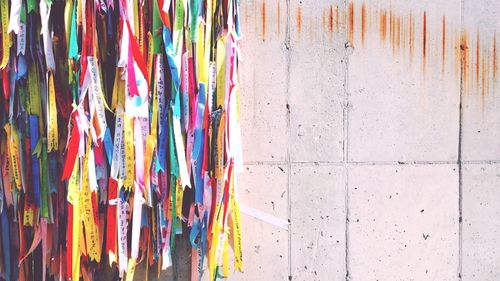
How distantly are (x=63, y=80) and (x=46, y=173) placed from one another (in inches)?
13.2

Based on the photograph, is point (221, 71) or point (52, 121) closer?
point (52, 121)

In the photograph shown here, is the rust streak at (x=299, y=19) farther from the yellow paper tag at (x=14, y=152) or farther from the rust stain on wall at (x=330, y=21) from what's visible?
the yellow paper tag at (x=14, y=152)

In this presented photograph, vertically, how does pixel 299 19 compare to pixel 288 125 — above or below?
above

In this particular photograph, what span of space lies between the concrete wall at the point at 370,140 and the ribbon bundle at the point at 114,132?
176mm

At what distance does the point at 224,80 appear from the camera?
2.12 metres

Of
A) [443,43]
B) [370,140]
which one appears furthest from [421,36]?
[370,140]

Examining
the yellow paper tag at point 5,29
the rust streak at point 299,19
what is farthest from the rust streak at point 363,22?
the yellow paper tag at point 5,29

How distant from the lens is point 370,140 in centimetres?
231

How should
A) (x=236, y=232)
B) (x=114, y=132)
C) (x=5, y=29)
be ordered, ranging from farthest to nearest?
1. (x=236, y=232)
2. (x=114, y=132)
3. (x=5, y=29)

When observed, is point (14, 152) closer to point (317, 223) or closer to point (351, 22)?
point (317, 223)

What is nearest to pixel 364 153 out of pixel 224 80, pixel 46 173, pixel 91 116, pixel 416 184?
pixel 416 184

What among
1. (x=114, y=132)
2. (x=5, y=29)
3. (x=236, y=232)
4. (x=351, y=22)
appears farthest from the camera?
(x=351, y=22)

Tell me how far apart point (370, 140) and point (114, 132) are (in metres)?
1.02

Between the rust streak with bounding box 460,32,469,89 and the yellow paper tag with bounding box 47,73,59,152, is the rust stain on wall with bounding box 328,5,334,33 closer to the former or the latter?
the rust streak with bounding box 460,32,469,89
